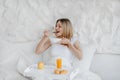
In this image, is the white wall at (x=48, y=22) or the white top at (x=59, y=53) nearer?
the white top at (x=59, y=53)

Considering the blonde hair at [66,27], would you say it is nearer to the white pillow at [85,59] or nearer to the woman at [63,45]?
the woman at [63,45]

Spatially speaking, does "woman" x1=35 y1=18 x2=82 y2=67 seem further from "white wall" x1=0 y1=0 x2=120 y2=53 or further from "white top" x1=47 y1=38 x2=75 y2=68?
"white wall" x1=0 y1=0 x2=120 y2=53

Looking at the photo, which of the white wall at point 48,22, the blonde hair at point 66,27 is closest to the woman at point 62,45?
the blonde hair at point 66,27

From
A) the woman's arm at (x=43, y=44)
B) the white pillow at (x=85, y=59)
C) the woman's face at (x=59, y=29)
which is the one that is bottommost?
the white pillow at (x=85, y=59)

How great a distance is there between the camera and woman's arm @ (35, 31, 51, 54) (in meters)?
2.29

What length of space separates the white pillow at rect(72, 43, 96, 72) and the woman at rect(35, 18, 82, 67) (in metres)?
0.05

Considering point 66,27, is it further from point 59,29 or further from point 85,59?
point 85,59

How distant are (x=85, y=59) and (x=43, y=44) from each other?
15.2 inches

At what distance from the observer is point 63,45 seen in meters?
2.27

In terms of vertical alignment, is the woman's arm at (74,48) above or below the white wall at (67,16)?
below

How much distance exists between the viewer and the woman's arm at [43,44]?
2289 millimetres

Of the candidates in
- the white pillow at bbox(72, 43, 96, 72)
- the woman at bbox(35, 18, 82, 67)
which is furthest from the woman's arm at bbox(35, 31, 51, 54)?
the white pillow at bbox(72, 43, 96, 72)

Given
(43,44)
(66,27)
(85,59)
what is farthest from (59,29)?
(85,59)

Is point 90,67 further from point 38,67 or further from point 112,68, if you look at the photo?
point 38,67
